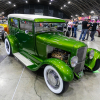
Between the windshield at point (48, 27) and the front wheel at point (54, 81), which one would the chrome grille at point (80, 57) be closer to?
the front wheel at point (54, 81)

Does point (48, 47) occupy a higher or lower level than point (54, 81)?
higher

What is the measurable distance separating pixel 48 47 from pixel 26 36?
99 centimetres

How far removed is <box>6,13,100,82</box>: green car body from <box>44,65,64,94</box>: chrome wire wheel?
0.15 meters

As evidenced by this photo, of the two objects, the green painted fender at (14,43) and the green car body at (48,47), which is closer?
the green car body at (48,47)

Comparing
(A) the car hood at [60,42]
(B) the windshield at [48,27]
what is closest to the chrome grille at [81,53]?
(A) the car hood at [60,42]

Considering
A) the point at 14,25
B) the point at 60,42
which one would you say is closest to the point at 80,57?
the point at 60,42

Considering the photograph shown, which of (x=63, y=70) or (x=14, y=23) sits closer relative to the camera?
(x=63, y=70)

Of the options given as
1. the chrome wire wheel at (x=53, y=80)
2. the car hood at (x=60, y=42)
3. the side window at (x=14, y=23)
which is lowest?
the chrome wire wheel at (x=53, y=80)

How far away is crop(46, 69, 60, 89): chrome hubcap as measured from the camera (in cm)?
205

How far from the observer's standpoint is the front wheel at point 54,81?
6.32 ft

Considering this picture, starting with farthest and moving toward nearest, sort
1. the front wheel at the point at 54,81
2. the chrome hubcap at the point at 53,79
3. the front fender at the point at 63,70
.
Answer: the chrome hubcap at the point at 53,79
the front wheel at the point at 54,81
the front fender at the point at 63,70

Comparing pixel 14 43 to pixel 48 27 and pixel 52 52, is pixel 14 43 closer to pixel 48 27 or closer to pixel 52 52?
pixel 48 27

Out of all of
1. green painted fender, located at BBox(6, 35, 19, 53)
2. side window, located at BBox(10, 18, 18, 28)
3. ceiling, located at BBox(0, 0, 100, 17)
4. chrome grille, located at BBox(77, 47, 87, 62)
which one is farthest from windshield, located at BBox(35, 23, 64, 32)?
ceiling, located at BBox(0, 0, 100, 17)

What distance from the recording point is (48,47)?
2.49 meters
